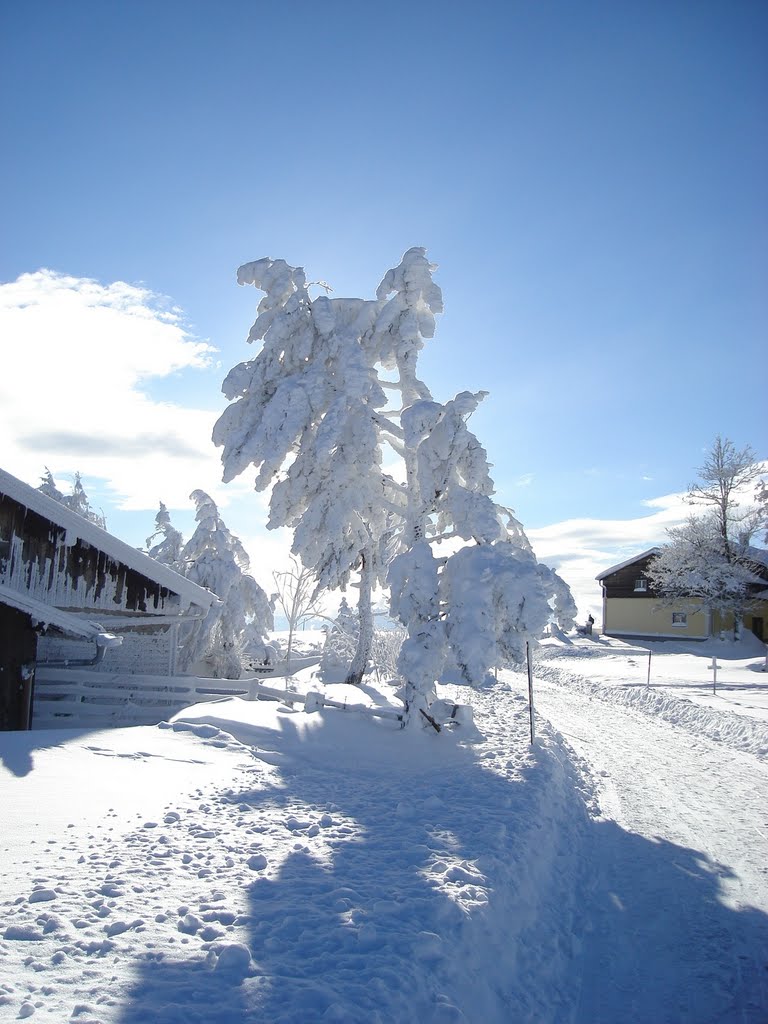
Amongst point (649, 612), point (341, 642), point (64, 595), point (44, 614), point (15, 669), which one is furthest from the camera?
point (649, 612)

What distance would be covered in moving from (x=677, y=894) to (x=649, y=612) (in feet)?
133

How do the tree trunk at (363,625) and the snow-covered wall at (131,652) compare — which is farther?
the tree trunk at (363,625)

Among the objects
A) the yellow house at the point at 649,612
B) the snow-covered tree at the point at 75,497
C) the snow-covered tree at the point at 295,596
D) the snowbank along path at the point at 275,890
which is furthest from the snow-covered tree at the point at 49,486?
the yellow house at the point at 649,612

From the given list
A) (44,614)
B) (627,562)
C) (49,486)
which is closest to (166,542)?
(49,486)

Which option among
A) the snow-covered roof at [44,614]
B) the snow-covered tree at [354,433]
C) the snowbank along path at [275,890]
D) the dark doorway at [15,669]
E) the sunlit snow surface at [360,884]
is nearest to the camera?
the snowbank along path at [275,890]

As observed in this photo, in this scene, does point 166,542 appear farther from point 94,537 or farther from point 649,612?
point 649,612

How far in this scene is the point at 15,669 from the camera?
11.6m

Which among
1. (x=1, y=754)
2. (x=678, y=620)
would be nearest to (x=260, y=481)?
(x=1, y=754)

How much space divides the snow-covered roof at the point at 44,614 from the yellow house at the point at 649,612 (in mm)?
36195

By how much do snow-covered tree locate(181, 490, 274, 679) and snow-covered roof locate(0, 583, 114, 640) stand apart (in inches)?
406

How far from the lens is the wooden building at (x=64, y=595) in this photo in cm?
1155

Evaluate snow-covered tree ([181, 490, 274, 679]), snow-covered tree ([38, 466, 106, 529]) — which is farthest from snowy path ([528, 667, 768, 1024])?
snow-covered tree ([38, 466, 106, 529])

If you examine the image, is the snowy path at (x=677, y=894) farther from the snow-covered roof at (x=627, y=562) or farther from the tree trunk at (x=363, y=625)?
the snow-covered roof at (x=627, y=562)

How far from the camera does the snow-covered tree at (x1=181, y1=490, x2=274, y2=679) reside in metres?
22.3
